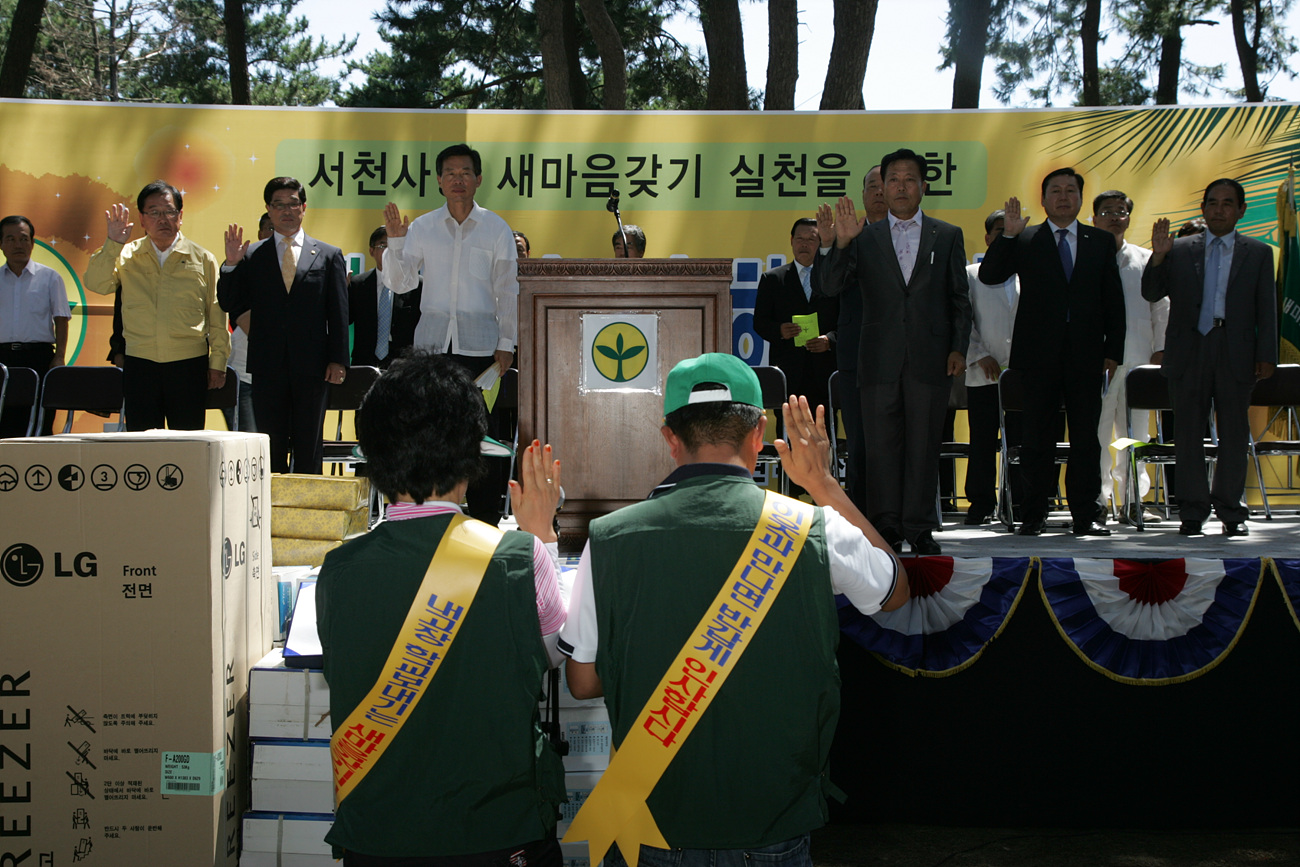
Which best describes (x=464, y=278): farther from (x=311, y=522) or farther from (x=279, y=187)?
(x=311, y=522)

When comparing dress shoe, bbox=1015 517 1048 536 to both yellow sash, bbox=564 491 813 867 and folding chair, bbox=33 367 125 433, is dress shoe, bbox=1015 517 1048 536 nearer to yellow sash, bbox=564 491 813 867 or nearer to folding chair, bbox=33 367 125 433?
yellow sash, bbox=564 491 813 867

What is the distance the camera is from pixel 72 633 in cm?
229

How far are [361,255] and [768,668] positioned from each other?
5.94m

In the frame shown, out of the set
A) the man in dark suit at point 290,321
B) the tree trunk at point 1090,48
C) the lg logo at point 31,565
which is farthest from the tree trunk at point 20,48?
the tree trunk at point 1090,48

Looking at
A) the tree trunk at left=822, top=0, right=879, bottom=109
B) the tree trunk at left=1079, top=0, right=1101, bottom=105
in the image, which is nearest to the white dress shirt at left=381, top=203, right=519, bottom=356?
the tree trunk at left=822, top=0, right=879, bottom=109

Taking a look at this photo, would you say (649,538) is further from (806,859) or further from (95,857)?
(95,857)

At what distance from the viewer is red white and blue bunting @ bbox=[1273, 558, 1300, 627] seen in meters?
3.08

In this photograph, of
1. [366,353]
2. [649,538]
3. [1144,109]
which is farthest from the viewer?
[1144,109]

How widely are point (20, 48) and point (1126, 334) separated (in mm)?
12506

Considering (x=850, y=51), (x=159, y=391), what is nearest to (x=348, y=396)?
(x=159, y=391)

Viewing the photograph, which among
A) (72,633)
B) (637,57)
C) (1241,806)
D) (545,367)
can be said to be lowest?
(1241,806)

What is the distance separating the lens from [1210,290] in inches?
191

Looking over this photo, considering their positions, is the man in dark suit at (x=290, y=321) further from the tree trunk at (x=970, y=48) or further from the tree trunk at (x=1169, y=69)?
the tree trunk at (x=1169, y=69)

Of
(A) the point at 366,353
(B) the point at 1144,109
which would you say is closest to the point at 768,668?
(A) the point at 366,353
